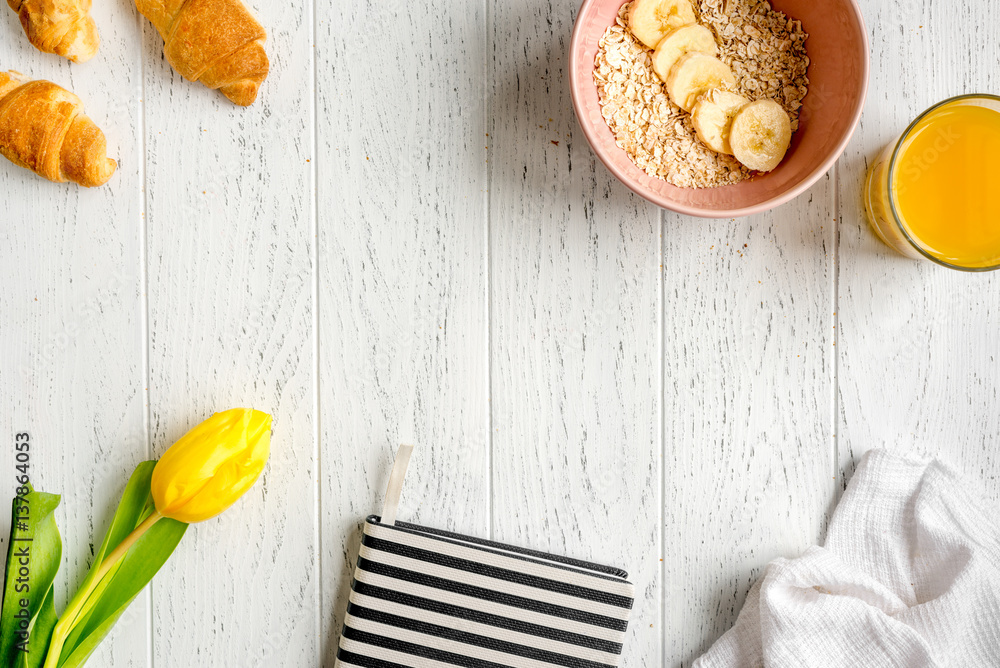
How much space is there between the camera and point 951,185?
0.66 m

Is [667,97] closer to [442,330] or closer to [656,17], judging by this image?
[656,17]

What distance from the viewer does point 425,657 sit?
0.70 meters

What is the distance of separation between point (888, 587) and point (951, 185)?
45 cm

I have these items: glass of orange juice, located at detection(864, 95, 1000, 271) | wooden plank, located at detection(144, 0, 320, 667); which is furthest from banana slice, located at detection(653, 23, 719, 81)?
wooden plank, located at detection(144, 0, 320, 667)

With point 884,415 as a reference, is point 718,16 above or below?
above

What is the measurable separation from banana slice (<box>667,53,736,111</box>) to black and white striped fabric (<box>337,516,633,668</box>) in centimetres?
52

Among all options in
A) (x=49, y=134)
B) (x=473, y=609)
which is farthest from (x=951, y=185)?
(x=49, y=134)

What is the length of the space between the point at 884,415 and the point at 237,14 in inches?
33.8

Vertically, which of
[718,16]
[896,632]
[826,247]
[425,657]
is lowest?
[425,657]

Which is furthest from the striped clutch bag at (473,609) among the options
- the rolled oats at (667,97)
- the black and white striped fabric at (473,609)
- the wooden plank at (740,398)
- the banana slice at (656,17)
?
the banana slice at (656,17)

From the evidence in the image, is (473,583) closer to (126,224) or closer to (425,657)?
(425,657)

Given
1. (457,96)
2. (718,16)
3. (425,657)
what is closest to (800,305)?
(718,16)

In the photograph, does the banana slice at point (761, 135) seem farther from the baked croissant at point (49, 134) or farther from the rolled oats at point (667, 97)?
the baked croissant at point (49, 134)

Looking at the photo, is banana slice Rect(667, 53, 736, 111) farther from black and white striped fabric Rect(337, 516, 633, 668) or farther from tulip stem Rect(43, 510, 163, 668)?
tulip stem Rect(43, 510, 163, 668)
